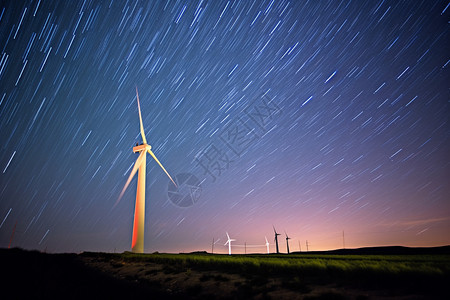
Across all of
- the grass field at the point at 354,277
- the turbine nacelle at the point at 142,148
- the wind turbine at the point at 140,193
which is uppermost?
the turbine nacelle at the point at 142,148

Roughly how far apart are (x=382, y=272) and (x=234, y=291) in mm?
8875

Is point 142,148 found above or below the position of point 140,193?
above

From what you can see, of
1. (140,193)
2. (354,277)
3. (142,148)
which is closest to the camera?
(354,277)

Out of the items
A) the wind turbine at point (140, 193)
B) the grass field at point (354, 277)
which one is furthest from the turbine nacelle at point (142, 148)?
the grass field at point (354, 277)

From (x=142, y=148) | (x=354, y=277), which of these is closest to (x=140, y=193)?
(x=142, y=148)

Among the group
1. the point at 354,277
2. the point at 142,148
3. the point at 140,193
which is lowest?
the point at 354,277

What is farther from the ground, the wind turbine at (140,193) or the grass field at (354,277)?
the wind turbine at (140,193)

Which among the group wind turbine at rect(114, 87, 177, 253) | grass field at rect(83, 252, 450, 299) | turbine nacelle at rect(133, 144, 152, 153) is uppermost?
turbine nacelle at rect(133, 144, 152, 153)

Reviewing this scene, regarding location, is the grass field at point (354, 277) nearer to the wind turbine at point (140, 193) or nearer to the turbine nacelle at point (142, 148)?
the wind turbine at point (140, 193)

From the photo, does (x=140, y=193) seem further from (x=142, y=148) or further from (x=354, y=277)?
(x=354, y=277)

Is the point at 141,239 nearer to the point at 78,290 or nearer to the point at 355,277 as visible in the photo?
the point at 78,290

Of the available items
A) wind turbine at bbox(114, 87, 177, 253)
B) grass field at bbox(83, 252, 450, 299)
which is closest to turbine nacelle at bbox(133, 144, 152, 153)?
wind turbine at bbox(114, 87, 177, 253)

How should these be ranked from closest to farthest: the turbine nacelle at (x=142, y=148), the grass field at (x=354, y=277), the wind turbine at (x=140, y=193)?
1. the grass field at (x=354, y=277)
2. the wind turbine at (x=140, y=193)
3. the turbine nacelle at (x=142, y=148)

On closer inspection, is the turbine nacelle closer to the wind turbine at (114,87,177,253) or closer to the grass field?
the wind turbine at (114,87,177,253)
